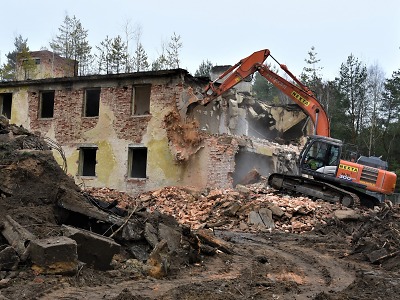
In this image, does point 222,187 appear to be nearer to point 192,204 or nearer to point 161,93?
point 192,204

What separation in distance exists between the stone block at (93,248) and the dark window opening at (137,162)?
47.3 feet

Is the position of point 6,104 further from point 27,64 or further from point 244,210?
point 27,64

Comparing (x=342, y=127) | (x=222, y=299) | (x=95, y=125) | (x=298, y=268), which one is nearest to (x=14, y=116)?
(x=95, y=125)

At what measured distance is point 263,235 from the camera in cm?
1369

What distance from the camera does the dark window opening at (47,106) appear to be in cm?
2431

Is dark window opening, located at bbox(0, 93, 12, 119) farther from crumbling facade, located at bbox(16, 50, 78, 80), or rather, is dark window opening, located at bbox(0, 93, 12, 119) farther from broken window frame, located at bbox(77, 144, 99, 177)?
crumbling facade, located at bbox(16, 50, 78, 80)

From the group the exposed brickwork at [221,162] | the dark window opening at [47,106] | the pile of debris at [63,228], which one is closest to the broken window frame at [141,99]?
the exposed brickwork at [221,162]

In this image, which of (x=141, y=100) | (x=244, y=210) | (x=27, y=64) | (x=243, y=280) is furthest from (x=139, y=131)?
(x=27, y=64)

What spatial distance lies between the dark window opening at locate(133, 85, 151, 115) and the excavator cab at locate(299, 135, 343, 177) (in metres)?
7.80

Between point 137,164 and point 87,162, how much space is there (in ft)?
9.25

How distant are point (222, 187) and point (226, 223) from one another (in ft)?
16.1

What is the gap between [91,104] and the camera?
23.4 metres

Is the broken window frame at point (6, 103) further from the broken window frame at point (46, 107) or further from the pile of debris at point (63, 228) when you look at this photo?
the pile of debris at point (63, 228)

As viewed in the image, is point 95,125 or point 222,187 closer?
point 222,187
